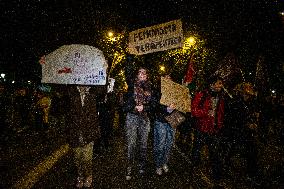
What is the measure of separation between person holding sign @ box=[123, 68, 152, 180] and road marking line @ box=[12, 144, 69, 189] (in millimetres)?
1711

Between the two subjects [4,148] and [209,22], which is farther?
[209,22]

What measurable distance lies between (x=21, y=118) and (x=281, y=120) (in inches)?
451

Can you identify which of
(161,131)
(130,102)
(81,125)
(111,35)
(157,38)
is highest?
(111,35)

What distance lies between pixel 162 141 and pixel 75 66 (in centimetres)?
226

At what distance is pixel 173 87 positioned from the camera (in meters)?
6.68

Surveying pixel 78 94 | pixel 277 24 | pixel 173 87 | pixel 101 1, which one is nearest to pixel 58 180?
pixel 78 94

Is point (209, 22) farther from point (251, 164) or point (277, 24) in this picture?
point (251, 164)

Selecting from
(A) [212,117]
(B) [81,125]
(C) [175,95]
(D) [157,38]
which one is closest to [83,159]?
(B) [81,125]

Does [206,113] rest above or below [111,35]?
below

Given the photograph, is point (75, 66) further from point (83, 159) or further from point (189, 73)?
point (189, 73)

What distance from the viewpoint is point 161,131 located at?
21.8 ft

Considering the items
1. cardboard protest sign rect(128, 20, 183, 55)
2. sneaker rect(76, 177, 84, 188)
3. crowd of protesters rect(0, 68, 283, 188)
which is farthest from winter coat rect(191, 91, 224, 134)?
sneaker rect(76, 177, 84, 188)

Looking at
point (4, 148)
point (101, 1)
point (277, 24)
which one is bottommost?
point (4, 148)

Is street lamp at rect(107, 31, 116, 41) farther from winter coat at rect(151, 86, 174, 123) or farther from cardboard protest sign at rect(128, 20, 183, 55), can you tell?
winter coat at rect(151, 86, 174, 123)
